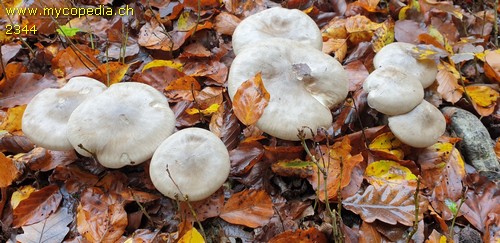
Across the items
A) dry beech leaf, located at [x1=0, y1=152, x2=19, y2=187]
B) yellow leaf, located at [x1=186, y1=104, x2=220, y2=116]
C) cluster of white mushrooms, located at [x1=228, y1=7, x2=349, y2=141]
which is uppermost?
cluster of white mushrooms, located at [x1=228, y1=7, x2=349, y2=141]

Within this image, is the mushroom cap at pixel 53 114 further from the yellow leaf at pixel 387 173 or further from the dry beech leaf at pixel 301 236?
the yellow leaf at pixel 387 173

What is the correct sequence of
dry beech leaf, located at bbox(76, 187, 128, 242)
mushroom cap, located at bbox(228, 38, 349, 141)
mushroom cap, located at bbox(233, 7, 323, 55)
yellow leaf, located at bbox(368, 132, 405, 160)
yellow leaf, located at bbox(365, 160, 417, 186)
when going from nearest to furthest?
dry beech leaf, located at bbox(76, 187, 128, 242) → mushroom cap, located at bbox(228, 38, 349, 141) → yellow leaf, located at bbox(365, 160, 417, 186) → yellow leaf, located at bbox(368, 132, 405, 160) → mushroom cap, located at bbox(233, 7, 323, 55)

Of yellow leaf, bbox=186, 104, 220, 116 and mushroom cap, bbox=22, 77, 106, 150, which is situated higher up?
mushroom cap, bbox=22, 77, 106, 150

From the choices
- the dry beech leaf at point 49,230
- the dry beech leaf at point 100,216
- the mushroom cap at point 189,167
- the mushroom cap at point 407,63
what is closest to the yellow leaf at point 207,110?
the mushroom cap at point 189,167

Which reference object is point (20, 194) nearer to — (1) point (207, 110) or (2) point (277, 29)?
(1) point (207, 110)

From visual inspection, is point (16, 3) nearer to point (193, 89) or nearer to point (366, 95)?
point (193, 89)

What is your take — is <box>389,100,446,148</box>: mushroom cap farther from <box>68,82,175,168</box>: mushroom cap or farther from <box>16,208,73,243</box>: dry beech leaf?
<box>16,208,73,243</box>: dry beech leaf

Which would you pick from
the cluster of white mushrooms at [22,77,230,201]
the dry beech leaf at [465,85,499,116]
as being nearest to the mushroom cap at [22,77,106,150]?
the cluster of white mushrooms at [22,77,230,201]
